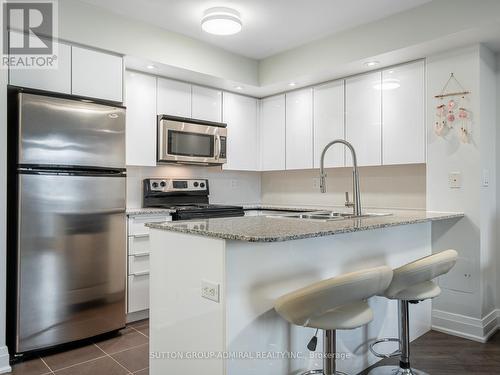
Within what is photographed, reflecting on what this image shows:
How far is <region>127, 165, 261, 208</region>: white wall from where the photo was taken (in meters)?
3.71

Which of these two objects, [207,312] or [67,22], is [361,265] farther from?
[67,22]

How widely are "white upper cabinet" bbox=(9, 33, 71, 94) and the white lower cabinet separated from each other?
113 centimetres

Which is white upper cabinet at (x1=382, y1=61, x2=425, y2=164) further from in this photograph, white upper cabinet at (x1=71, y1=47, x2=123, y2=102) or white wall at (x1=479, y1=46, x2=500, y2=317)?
white upper cabinet at (x1=71, y1=47, x2=123, y2=102)

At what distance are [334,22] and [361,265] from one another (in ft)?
6.78

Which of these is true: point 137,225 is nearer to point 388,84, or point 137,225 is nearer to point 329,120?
point 329,120

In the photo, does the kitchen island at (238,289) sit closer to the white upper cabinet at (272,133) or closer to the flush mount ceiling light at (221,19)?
the flush mount ceiling light at (221,19)

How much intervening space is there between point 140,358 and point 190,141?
80.5 inches

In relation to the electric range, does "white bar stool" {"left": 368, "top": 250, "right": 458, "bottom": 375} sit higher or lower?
lower

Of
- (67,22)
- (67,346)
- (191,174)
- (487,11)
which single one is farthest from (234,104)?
(67,346)

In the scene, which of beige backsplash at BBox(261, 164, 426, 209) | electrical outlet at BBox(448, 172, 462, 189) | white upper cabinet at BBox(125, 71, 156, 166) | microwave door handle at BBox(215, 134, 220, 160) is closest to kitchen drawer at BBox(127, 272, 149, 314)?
A: white upper cabinet at BBox(125, 71, 156, 166)

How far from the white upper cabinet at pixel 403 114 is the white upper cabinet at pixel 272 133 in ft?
4.08

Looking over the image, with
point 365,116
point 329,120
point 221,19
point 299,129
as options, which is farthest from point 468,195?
point 221,19

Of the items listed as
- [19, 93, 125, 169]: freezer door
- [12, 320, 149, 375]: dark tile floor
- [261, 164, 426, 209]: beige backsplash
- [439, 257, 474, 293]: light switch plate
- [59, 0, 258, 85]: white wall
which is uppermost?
[59, 0, 258, 85]: white wall

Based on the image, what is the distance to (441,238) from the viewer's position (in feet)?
9.69
